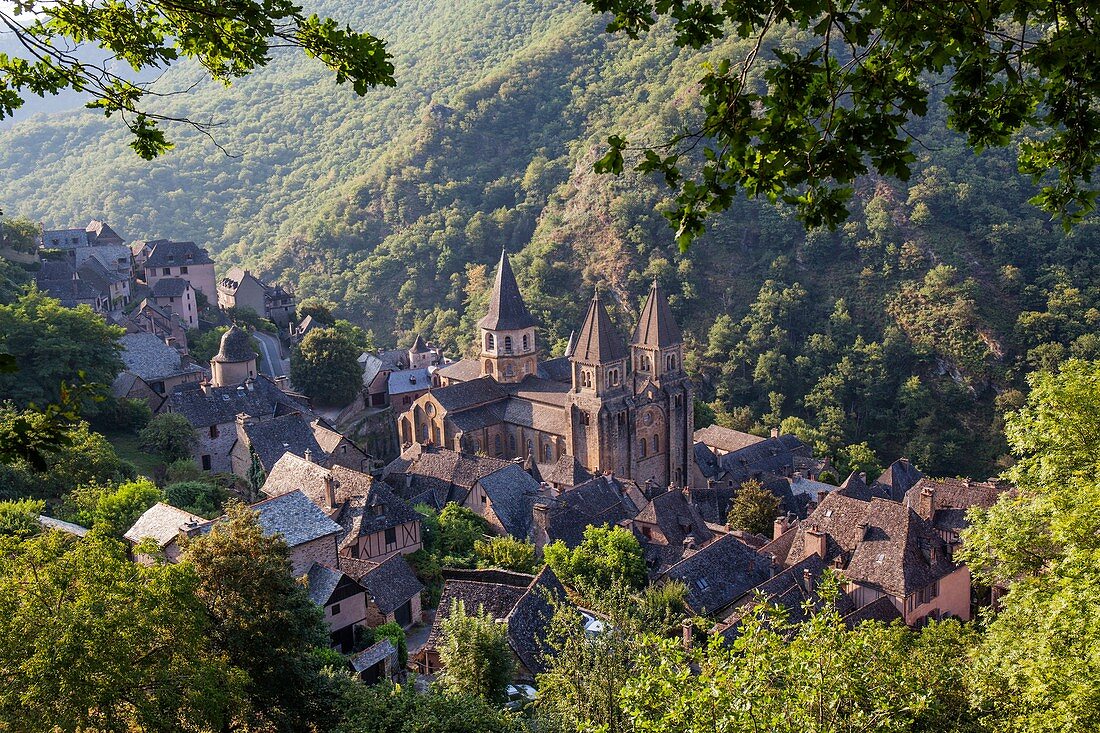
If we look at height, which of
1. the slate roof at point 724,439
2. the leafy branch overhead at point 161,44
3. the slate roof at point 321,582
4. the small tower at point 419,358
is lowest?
the slate roof at point 321,582

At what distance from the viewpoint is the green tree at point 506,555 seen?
3366 cm

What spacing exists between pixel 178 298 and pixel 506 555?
37.9 m

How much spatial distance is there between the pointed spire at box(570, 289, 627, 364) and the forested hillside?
21.9 metres

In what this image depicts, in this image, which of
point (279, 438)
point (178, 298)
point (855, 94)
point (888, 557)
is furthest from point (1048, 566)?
point (178, 298)

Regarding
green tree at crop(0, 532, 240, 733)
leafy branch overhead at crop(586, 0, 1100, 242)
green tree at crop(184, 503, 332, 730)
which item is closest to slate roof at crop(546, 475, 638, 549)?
green tree at crop(184, 503, 332, 730)

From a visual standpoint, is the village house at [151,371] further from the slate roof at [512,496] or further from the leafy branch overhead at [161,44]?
the leafy branch overhead at [161,44]

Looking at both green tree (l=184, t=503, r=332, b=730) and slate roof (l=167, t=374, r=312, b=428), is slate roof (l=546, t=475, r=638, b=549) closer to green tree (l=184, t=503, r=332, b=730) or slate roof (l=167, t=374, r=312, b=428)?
slate roof (l=167, t=374, r=312, b=428)

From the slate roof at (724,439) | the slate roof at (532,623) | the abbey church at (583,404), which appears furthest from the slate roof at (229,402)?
the slate roof at (724,439)

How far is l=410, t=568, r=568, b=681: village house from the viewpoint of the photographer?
25969mm

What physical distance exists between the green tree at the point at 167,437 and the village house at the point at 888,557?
25.8 meters

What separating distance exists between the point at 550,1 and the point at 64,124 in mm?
71119

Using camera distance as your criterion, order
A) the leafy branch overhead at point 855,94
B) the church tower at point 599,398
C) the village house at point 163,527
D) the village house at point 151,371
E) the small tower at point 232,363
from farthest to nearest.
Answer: the small tower at point 232,363 → the church tower at point 599,398 → the village house at point 151,371 → the village house at point 163,527 → the leafy branch overhead at point 855,94

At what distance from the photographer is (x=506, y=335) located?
184ft

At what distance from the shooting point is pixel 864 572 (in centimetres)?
3262
